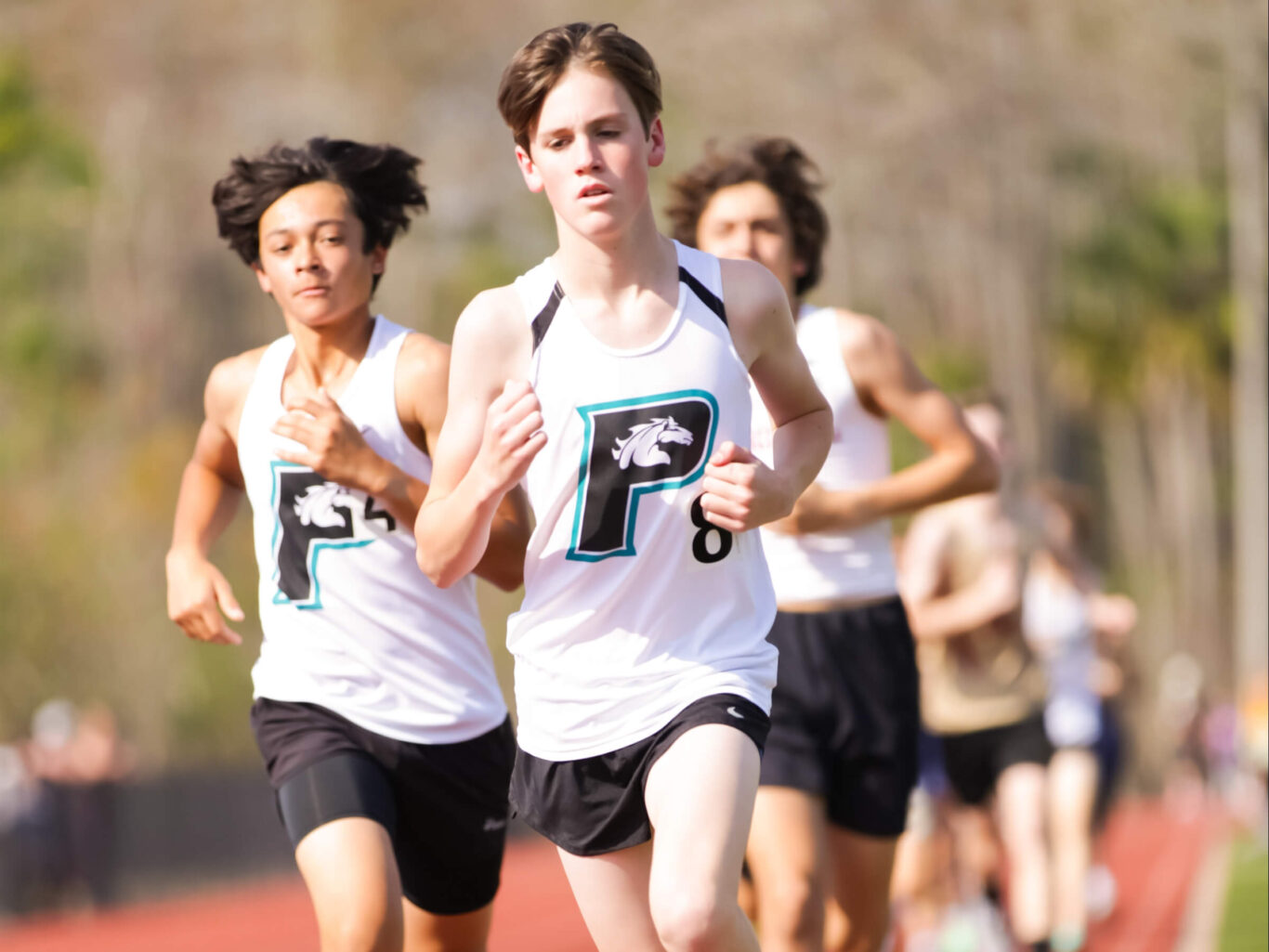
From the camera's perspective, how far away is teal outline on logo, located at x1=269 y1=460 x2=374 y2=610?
4117 millimetres

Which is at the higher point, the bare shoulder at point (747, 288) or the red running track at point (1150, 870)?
the bare shoulder at point (747, 288)

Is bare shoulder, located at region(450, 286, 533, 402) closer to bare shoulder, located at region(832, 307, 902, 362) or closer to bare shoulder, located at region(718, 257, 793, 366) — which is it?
bare shoulder, located at region(718, 257, 793, 366)

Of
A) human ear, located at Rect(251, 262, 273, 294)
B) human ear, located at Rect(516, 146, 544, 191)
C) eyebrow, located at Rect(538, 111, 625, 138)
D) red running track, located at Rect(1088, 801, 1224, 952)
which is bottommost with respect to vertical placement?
red running track, located at Rect(1088, 801, 1224, 952)

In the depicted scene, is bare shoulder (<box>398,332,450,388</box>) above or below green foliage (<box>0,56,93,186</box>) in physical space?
below

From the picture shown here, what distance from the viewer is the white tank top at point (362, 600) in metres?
4.12

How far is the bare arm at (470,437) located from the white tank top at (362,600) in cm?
60

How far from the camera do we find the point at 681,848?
324 centimetres

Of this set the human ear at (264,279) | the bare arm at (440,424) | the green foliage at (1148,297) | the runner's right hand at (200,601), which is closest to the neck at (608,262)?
the bare arm at (440,424)

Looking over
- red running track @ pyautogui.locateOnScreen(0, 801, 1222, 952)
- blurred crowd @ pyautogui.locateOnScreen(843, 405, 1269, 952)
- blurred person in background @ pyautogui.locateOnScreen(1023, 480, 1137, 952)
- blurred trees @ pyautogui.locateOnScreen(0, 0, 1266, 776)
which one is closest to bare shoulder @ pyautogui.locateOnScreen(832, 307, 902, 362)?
blurred crowd @ pyautogui.locateOnScreen(843, 405, 1269, 952)

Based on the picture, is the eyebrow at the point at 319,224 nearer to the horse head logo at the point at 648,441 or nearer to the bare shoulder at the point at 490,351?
the bare shoulder at the point at 490,351

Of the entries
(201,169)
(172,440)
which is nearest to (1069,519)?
(172,440)

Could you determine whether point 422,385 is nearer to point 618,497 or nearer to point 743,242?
point 618,497

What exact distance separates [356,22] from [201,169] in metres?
5.01

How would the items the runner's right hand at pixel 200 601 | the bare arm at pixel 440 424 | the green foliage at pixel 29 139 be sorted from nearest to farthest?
the bare arm at pixel 440 424
the runner's right hand at pixel 200 601
the green foliage at pixel 29 139
